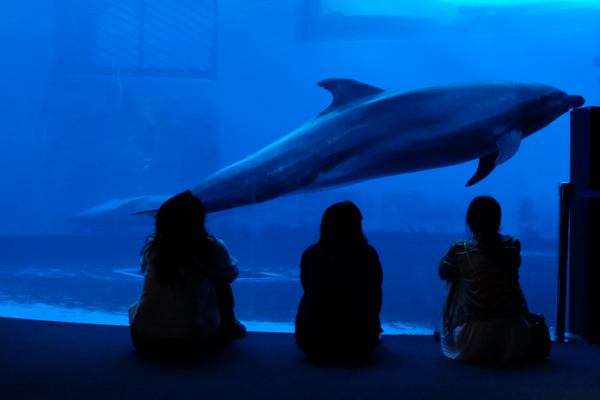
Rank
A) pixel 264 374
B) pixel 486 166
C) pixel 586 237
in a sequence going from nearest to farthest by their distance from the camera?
pixel 264 374 < pixel 586 237 < pixel 486 166

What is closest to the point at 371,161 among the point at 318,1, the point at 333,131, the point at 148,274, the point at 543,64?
the point at 333,131

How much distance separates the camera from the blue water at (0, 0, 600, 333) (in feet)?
79.6

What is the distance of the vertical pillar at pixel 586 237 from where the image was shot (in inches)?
159

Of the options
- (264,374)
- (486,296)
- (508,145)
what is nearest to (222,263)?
(264,374)

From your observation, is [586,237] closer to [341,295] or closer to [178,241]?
[341,295]

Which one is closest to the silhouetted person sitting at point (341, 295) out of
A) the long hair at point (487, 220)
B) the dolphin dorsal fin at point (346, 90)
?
the long hair at point (487, 220)

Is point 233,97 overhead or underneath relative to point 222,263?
overhead

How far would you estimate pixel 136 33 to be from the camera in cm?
2164

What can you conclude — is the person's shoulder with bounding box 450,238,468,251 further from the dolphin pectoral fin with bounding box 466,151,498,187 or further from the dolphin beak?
the dolphin beak

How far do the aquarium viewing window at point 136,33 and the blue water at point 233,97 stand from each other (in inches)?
4.2

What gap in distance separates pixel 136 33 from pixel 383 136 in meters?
19.0

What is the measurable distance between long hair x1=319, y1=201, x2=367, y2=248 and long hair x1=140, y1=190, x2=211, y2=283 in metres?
0.75

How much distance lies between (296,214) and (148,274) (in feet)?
103

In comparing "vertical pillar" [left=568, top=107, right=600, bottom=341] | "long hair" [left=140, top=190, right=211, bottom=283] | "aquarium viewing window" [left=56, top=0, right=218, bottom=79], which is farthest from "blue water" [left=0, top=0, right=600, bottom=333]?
"long hair" [left=140, top=190, right=211, bottom=283]
